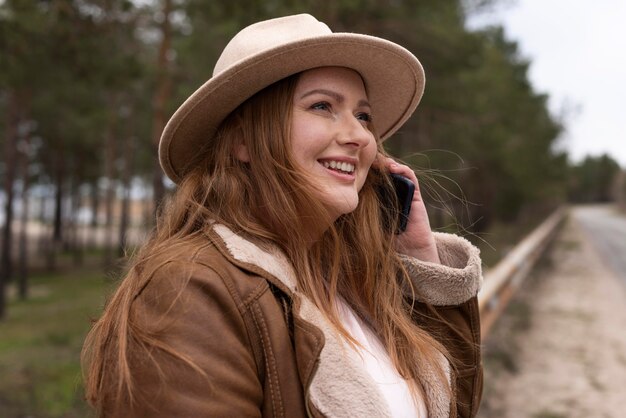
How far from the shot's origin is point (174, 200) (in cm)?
170

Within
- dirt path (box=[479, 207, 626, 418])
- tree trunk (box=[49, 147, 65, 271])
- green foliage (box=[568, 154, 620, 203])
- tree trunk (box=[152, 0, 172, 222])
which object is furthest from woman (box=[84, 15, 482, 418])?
green foliage (box=[568, 154, 620, 203])

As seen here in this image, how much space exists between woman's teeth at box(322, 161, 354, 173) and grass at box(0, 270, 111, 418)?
2.50 feet

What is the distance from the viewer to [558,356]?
21.6 ft

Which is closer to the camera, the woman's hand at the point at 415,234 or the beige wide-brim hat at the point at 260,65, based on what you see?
the beige wide-brim hat at the point at 260,65

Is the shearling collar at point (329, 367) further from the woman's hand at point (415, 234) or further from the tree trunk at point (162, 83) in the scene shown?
the tree trunk at point (162, 83)

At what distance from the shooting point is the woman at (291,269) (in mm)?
1222

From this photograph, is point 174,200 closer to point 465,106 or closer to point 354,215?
point 354,215

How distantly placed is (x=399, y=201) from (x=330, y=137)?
1.76ft

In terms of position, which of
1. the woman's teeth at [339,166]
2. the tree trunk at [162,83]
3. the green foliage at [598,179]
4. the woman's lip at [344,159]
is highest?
the green foliage at [598,179]

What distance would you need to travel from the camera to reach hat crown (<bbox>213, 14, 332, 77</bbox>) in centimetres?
165

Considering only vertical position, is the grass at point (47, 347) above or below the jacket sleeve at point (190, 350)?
below

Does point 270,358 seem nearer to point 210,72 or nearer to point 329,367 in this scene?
point 329,367

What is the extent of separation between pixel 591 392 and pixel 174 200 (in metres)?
4.99

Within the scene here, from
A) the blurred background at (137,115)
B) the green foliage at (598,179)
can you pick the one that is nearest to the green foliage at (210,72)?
the blurred background at (137,115)
